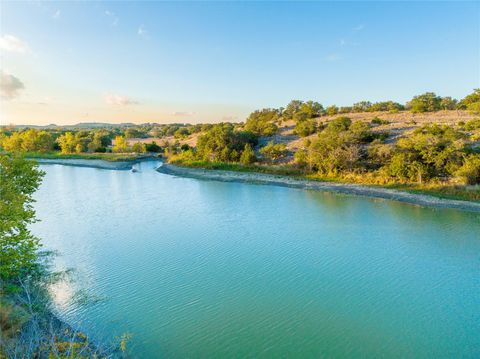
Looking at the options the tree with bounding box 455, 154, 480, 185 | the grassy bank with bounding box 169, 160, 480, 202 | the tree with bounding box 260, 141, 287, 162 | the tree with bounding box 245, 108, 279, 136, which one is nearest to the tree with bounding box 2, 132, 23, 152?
the grassy bank with bounding box 169, 160, 480, 202

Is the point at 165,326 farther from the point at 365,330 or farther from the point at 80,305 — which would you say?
the point at 365,330

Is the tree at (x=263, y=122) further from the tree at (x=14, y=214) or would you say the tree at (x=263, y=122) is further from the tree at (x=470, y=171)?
the tree at (x=14, y=214)

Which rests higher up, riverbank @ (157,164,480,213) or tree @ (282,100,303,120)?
tree @ (282,100,303,120)

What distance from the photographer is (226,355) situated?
853 cm

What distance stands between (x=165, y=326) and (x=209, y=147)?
1534 inches

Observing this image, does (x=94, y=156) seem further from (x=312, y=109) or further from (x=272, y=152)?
(x=312, y=109)

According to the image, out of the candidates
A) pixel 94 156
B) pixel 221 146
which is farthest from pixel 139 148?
pixel 221 146

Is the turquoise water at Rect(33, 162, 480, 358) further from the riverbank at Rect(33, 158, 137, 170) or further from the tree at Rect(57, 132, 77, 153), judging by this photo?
the tree at Rect(57, 132, 77, 153)

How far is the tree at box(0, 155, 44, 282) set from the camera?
370 inches

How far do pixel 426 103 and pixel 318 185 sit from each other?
128 feet

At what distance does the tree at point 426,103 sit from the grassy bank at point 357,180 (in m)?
32.8

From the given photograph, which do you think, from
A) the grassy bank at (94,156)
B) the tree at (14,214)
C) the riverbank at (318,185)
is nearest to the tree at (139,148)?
the grassy bank at (94,156)

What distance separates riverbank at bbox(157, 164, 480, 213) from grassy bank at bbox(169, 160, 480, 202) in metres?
0.78

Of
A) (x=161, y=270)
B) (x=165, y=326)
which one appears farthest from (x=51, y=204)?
(x=165, y=326)
